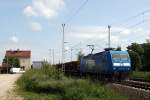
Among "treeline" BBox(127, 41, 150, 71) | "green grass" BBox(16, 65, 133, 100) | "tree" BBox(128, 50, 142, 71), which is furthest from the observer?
"treeline" BBox(127, 41, 150, 71)

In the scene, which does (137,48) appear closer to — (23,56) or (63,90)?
(63,90)

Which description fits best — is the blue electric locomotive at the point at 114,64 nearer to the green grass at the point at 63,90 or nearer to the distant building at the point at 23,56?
the green grass at the point at 63,90

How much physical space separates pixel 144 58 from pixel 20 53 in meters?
98.5

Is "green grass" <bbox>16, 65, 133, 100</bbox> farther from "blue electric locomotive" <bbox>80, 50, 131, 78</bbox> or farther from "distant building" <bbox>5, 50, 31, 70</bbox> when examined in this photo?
"distant building" <bbox>5, 50, 31, 70</bbox>

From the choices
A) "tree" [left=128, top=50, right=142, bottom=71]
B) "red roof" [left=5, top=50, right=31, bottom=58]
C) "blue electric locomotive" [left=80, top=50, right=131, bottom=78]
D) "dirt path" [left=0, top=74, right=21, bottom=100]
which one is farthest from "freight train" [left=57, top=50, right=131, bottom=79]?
"red roof" [left=5, top=50, right=31, bottom=58]

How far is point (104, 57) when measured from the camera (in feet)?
128

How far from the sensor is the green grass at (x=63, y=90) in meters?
22.5

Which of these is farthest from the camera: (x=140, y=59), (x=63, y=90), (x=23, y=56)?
(x=23, y=56)

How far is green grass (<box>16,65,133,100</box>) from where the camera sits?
2253 cm

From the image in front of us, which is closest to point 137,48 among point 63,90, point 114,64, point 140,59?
point 140,59

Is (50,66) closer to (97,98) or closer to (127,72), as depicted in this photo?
(127,72)

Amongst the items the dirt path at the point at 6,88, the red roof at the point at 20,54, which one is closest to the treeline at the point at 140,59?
the dirt path at the point at 6,88

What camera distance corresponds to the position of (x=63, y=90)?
96.1 ft

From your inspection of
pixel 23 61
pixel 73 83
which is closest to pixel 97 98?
pixel 73 83
